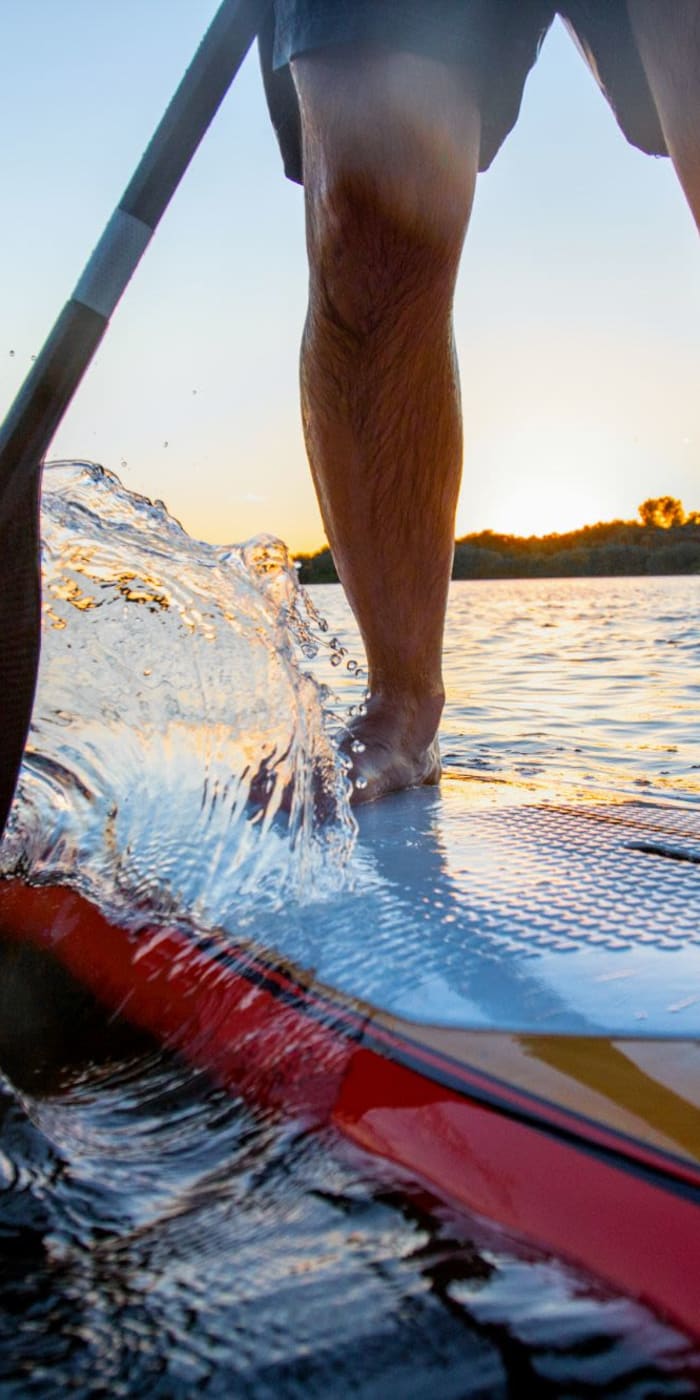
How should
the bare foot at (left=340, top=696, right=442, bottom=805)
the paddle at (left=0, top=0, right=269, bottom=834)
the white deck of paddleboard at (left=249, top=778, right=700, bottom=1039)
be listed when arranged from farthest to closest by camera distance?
1. the bare foot at (left=340, top=696, right=442, bottom=805)
2. the paddle at (left=0, top=0, right=269, bottom=834)
3. the white deck of paddleboard at (left=249, top=778, right=700, bottom=1039)

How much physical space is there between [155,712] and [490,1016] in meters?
0.67

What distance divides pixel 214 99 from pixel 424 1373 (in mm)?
1020

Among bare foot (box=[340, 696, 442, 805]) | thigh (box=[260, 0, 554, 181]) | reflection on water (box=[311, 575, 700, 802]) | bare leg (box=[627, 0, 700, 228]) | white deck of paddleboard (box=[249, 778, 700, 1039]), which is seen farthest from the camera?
reflection on water (box=[311, 575, 700, 802])

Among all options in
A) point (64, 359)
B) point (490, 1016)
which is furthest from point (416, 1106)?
point (64, 359)

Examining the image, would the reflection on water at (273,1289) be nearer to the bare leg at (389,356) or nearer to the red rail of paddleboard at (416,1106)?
the red rail of paddleboard at (416,1106)

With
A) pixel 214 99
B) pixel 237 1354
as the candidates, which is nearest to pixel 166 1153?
pixel 237 1354

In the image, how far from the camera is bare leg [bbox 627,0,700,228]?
123 cm

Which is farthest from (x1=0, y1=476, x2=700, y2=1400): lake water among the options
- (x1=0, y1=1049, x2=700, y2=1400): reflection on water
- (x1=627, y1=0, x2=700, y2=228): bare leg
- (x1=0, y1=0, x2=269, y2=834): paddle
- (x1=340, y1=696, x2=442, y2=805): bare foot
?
(x1=627, y1=0, x2=700, y2=228): bare leg

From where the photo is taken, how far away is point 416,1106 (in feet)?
2.51

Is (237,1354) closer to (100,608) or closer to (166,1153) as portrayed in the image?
(166,1153)

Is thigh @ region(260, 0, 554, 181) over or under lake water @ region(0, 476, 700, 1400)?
over

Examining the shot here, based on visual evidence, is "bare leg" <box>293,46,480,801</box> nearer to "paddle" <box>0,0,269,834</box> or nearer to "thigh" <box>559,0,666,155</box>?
"thigh" <box>559,0,666,155</box>

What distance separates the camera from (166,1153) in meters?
0.81

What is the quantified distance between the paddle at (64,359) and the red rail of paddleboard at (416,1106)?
7.9 inches
